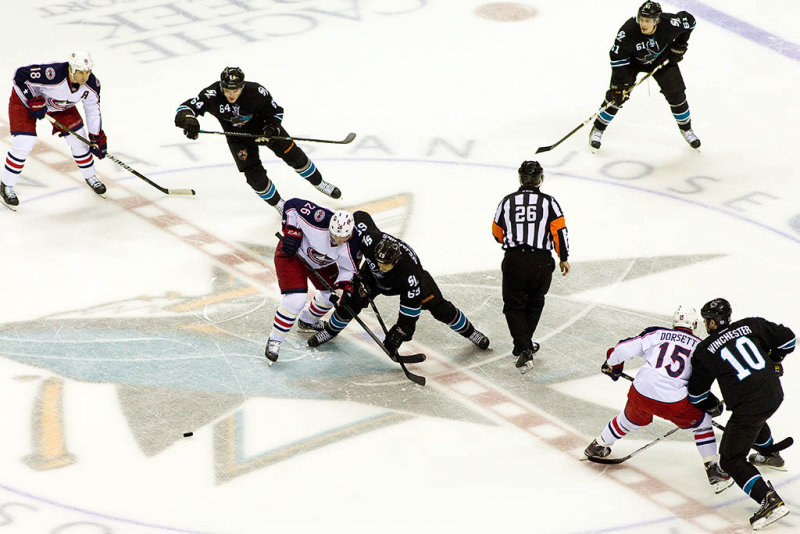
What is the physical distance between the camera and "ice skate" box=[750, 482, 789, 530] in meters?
5.34

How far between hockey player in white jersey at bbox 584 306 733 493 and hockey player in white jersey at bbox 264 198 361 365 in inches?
62.7

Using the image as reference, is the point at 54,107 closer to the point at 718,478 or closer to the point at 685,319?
the point at 685,319

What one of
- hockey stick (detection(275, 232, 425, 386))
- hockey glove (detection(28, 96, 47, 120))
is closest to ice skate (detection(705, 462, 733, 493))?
hockey stick (detection(275, 232, 425, 386))

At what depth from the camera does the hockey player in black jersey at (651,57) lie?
8969 mm

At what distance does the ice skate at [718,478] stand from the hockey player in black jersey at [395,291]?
160 cm

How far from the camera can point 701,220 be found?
8.41 meters

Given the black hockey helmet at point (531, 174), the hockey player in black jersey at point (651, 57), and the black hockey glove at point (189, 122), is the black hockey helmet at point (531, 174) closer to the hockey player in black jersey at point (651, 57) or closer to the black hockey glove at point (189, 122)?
the black hockey glove at point (189, 122)

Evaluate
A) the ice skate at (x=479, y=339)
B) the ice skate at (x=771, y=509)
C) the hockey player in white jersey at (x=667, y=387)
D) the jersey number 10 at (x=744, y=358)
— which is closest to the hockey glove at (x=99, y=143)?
the ice skate at (x=479, y=339)

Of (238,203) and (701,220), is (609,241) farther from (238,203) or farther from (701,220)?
(238,203)

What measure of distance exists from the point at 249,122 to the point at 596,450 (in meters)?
3.41

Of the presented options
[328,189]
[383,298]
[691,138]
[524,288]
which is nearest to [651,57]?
[691,138]

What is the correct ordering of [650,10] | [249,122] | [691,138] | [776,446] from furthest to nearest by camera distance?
[691,138]
[650,10]
[249,122]
[776,446]

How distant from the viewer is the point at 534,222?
6535 mm

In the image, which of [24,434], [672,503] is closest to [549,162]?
[672,503]
